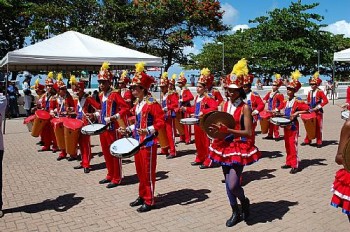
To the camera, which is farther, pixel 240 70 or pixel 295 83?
pixel 295 83

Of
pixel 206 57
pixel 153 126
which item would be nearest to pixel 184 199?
pixel 153 126

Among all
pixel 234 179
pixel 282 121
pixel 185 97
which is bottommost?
pixel 234 179

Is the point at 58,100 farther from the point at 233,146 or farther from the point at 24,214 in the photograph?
the point at 233,146

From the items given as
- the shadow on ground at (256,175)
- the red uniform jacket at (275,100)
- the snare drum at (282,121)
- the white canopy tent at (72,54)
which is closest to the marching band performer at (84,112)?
the shadow on ground at (256,175)

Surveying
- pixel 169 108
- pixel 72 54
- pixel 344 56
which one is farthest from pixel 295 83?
pixel 344 56

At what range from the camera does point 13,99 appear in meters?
18.9

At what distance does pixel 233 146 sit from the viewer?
4762mm

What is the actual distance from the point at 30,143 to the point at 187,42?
2061 cm

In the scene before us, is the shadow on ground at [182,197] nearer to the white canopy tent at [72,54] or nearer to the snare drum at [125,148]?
the snare drum at [125,148]

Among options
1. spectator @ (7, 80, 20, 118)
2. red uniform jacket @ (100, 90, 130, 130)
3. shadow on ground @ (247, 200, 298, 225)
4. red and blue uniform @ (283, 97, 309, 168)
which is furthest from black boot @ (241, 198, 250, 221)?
spectator @ (7, 80, 20, 118)

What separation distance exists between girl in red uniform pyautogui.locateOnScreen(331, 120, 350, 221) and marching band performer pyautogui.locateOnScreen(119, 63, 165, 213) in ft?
9.03

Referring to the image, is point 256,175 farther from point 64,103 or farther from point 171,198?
point 64,103

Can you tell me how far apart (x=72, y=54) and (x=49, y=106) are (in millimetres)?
3548

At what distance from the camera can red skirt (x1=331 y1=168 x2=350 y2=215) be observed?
3.34 meters
